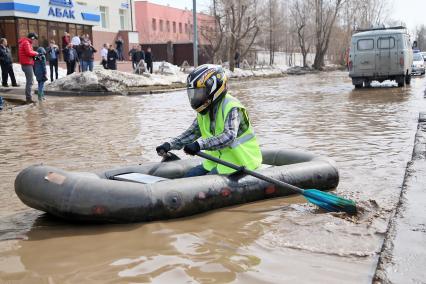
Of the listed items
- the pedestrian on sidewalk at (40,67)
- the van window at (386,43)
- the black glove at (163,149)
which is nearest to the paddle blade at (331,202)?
the black glove at (163,149)

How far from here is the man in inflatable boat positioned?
502 centimetres

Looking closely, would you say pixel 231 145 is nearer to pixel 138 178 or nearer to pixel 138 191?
pixel 138 178

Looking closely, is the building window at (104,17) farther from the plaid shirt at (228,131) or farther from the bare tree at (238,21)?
the plaid shirt at (228,131)

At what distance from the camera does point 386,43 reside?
19188mm

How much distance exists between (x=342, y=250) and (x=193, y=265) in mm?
1068

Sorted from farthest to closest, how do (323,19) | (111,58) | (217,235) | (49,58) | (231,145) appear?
(323,19)
(111,58)
(49,58)
(231,145)
(217,235)

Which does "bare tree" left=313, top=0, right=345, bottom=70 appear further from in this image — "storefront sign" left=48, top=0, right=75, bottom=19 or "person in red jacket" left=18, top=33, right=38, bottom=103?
"person in red jacket" left=18, top=33, right=38, bottom=103

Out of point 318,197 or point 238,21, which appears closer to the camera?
point 318,197

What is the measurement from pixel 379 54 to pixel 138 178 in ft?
52.6

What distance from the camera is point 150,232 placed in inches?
173

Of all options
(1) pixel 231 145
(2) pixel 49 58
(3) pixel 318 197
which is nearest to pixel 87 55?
(2) pixel 49 58

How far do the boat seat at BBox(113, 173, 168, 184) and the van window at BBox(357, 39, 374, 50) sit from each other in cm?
1577

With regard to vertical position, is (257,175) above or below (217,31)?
below

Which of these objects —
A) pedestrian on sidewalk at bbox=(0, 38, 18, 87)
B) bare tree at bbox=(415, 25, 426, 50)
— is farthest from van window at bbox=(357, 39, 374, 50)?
bare tree at bbox=(415, 25, 426, 50)
